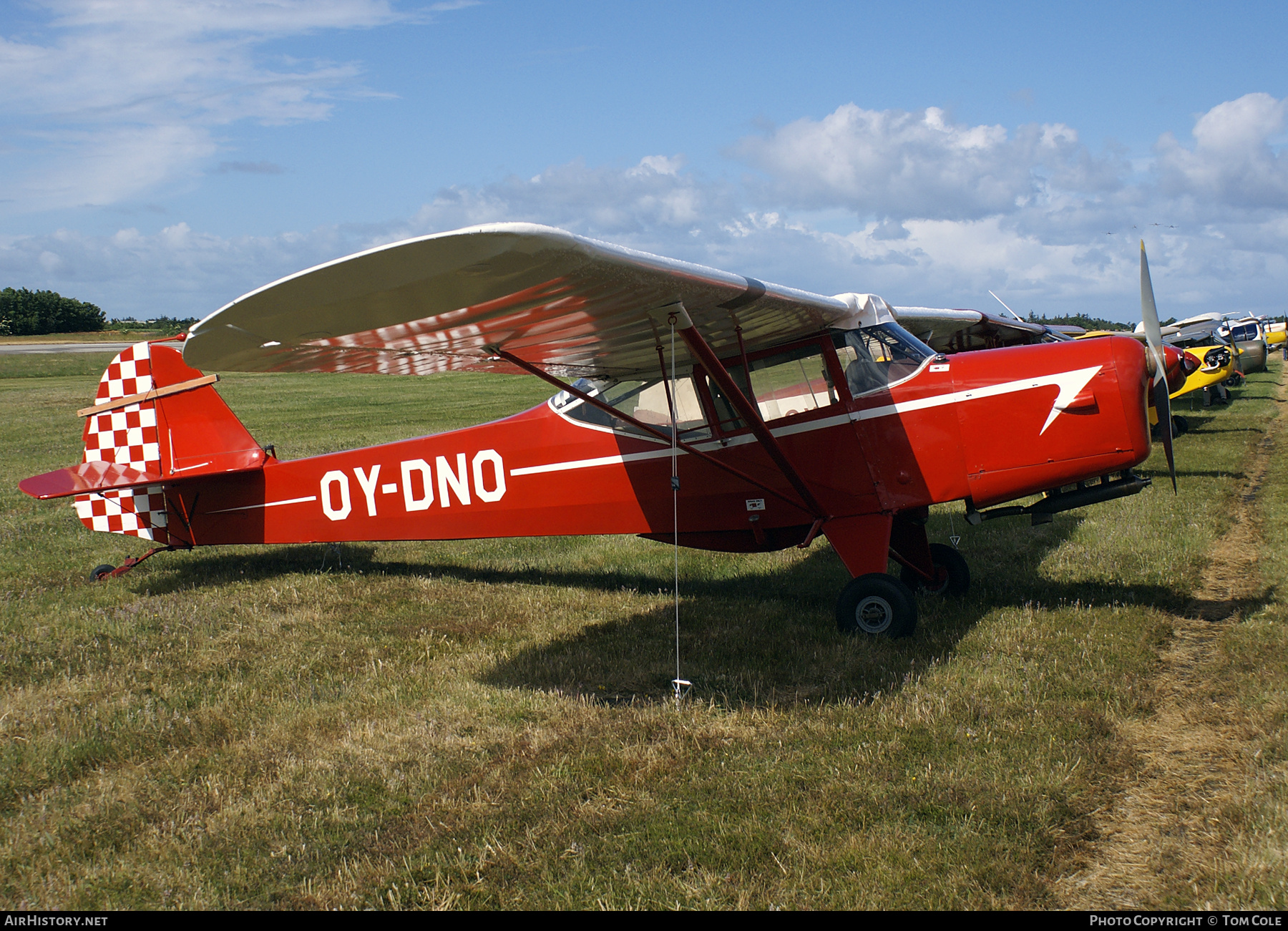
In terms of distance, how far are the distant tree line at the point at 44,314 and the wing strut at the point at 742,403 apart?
93.2 metres

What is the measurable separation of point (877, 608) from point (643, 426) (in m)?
2.06

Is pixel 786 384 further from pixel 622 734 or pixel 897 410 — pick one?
pixel 622 734

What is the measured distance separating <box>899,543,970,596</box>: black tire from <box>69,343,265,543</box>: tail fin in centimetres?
586

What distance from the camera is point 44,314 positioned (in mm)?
84688

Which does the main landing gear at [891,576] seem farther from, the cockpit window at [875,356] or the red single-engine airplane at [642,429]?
the cockpit window at [875,356]

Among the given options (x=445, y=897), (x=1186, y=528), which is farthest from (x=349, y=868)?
(x=1186, y=528)

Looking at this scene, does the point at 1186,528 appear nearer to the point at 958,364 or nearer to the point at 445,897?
the point at 958,364

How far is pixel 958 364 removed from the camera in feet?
20.3

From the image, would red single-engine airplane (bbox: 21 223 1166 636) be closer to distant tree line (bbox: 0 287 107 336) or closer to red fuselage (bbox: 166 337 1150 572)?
red fuselage (bbox: 166 337 1150 572)

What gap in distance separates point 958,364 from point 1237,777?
10.1ft

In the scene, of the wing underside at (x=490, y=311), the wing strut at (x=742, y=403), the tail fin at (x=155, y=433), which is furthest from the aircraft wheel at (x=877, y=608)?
the tail fin at (x=155, y=433)

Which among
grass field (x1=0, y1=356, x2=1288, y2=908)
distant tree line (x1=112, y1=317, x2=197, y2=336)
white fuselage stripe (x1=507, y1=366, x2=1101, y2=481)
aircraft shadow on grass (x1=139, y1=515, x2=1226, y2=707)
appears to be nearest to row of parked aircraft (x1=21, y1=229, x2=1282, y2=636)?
white fuselage stripe (x1=507, y1=366, x2=1101, y2=481)

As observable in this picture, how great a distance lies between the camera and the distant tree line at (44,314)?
82.6 metres

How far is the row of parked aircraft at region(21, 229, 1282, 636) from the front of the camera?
4527mm
